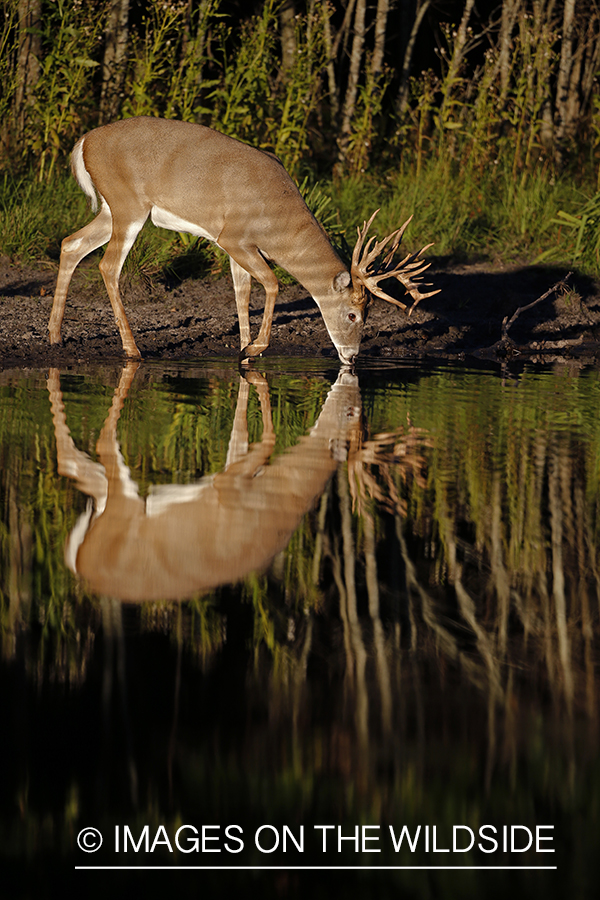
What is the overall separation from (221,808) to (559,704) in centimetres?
91

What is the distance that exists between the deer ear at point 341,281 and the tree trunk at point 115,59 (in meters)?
4.54

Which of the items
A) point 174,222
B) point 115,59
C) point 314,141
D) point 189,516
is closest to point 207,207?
point 174,222

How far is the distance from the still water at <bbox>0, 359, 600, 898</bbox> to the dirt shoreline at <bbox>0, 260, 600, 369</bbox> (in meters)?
3.75

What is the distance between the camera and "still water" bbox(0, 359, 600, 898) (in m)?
2.21

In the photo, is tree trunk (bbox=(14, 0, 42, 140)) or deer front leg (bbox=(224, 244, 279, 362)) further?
tree trunk (bbox=(14, 0, 42, 140))

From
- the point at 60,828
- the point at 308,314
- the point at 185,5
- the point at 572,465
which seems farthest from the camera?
the point at 185,5

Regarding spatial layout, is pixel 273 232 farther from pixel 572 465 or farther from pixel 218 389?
pixel 572 465

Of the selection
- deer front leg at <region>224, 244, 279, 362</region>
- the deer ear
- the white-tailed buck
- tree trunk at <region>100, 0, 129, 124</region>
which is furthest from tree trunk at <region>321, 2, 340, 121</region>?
deer front leg at <region>224, 244, 279, 362</region>

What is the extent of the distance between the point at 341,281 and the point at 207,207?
1242 millimetres

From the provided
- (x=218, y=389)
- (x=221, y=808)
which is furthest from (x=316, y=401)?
(x=221, y=808)

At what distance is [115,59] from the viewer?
515 inches

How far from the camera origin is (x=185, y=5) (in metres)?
11.7

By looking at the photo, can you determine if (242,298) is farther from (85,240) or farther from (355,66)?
(355,66)

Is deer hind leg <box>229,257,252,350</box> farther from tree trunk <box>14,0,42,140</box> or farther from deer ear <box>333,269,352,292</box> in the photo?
tree trunk <box>14,0,42,140</box>
